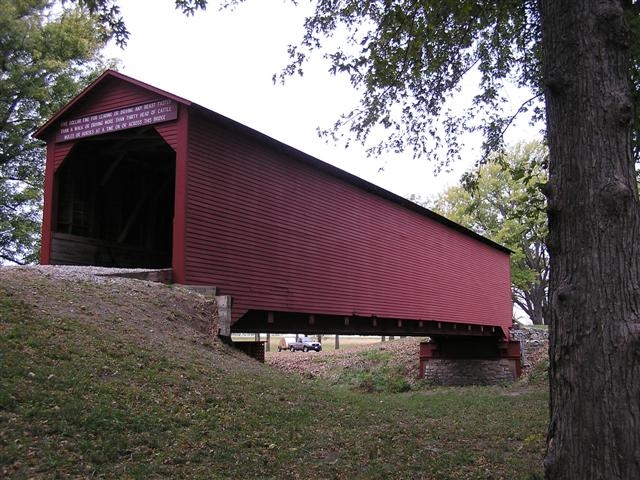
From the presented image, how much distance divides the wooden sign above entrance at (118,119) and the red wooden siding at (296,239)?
2.42 ft

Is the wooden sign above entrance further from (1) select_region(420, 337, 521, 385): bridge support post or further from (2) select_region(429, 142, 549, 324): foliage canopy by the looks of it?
(2) select_region(429, 142, 549, 324): foliage canopy

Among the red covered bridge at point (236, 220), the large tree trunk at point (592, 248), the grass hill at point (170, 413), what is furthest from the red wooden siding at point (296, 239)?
the large tree trunk at point (592, 248)

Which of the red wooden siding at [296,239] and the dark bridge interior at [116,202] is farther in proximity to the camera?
the dark bridge interior at [116,202]

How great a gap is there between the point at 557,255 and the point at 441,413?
8.30m

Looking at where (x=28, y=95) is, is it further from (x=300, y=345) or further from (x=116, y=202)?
(x=300, y=345)

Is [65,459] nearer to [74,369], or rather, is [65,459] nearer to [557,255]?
[74,369]

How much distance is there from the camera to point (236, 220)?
12.4 m

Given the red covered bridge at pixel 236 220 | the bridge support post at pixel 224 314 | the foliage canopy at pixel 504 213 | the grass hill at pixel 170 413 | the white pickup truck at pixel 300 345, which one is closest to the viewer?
the grass hill at pixel 170 413

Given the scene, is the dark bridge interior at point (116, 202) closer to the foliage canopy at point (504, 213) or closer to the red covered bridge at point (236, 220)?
the red covered bridge at point (236, 220)

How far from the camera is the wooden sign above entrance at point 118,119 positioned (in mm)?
11852

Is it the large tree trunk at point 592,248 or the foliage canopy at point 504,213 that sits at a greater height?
the foliage canopy at point 504,213

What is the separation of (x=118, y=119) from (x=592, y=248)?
1122 centimetres

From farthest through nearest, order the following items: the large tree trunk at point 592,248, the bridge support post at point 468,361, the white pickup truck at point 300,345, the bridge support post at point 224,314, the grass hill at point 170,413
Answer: the white pickup truck at point 300,345
the bridge support post at point 468,361
the bridge support post at point 224,314
the grass hill at point 170,413
the large tree trunk at point 592,248

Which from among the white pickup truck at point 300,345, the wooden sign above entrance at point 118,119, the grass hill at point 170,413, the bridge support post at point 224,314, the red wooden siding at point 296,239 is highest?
the wooden sign above entrance at point 118,119
